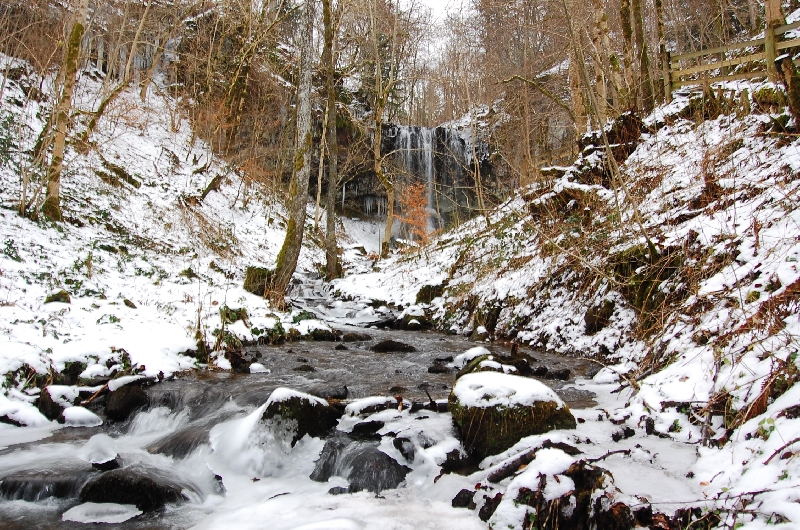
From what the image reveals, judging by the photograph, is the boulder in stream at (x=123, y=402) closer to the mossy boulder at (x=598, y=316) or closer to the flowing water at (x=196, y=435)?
the flowing water at (x=196, y=435)

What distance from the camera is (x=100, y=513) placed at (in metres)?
3.13

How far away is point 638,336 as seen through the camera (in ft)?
18.1

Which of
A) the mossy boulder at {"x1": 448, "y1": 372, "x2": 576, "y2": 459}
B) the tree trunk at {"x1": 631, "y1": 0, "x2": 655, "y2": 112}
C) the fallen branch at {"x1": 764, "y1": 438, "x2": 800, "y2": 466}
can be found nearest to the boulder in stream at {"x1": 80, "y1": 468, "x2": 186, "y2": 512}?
the mossy boulder at {"x1": 448, "y1": 372, "x2": 576, "y2": 459}

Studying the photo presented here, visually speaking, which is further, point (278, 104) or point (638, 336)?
point (278, 104)

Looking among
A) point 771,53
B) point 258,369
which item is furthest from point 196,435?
point 771,53

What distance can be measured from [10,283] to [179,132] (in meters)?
14.5

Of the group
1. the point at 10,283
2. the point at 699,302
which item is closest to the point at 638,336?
the point at 699,302

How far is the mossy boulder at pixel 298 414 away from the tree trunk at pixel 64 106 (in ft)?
28.2

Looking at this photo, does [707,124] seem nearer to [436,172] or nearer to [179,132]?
[179,132]

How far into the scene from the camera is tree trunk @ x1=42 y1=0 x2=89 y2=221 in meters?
9.45

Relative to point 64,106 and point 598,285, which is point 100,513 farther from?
point 64,106

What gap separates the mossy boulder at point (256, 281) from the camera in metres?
10.5

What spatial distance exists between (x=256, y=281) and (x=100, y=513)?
24.9 feet

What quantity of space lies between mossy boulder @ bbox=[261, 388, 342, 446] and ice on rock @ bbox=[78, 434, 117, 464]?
3.88 ft
